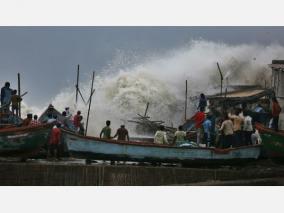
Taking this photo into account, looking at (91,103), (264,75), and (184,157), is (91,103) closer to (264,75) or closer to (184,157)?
(184,157)

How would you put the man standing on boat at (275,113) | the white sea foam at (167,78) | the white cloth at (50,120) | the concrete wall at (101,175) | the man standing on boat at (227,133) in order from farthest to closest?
the man standing on boat at (275,113) → the man standing on boat at (227,133) → the white sea foam at (167,78) → the white cloth at (50,120) → the concrete wall at (101,175)

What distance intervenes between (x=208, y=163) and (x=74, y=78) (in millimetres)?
2817

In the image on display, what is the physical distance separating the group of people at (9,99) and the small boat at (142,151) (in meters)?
0.97

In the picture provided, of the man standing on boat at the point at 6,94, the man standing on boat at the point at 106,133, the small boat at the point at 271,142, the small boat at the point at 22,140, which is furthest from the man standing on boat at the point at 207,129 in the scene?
the man standing on boat at the point at 6,94

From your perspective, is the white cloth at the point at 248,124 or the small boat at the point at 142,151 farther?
the white cloth at the point at 248,124

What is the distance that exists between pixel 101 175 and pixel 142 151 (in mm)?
838

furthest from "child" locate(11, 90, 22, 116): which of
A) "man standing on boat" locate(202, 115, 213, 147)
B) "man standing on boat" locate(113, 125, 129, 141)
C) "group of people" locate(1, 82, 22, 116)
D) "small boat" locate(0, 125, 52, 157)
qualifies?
Answer: "man standing on boat" locate(202, 115, 213, 147)

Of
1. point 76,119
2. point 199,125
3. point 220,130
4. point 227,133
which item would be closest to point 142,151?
point 199,125

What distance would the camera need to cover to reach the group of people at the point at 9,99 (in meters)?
9.21

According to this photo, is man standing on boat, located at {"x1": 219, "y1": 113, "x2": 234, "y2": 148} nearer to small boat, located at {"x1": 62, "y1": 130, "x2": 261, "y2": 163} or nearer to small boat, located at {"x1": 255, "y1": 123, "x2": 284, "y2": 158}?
small boat, located at {"x1": 62, "y1": 130, "x2": 261, "y2": 163}

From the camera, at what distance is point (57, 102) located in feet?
30.2

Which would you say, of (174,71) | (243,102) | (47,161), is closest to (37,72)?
(47,161)

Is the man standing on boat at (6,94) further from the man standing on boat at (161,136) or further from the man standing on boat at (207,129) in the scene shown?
the man standing on boat at (207,129)

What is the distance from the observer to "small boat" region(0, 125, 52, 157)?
9039 mm
